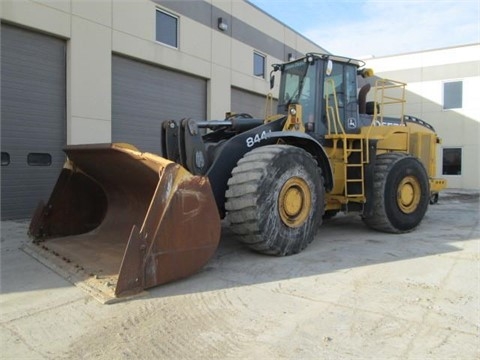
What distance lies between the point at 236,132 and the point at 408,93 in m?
18.3

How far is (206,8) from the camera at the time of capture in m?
13.1

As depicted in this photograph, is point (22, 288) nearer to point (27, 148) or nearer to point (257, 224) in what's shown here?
point (257, 224)

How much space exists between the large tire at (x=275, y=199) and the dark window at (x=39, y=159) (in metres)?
5.58

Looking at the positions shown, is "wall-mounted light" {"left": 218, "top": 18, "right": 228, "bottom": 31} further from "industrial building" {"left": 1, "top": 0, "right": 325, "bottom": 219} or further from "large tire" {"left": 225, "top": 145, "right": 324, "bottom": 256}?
"large tire" {"left": 225, "top": 145, "right": 324, "bottom": 256}

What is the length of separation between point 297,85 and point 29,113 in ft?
17.8

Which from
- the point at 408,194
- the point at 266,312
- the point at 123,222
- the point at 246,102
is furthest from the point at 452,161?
the point at 266,312

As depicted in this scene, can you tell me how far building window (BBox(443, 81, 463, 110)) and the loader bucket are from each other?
19628 millimetres

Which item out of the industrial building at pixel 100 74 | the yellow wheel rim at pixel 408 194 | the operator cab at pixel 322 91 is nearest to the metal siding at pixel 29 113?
the industrial building at pixel 100 74

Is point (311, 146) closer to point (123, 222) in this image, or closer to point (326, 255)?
point (326, 255)

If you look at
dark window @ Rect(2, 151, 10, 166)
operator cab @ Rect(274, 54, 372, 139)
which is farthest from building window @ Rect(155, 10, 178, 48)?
operator cab @ Rect(274, 54, 372, 139)

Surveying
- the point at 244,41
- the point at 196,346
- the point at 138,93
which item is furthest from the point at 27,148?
the point at 244,41

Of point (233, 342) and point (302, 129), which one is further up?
point (302, 129)

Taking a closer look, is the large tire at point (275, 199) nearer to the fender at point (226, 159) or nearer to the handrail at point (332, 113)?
the fender at point (226, 159)

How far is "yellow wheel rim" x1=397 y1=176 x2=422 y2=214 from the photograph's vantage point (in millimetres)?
7588
